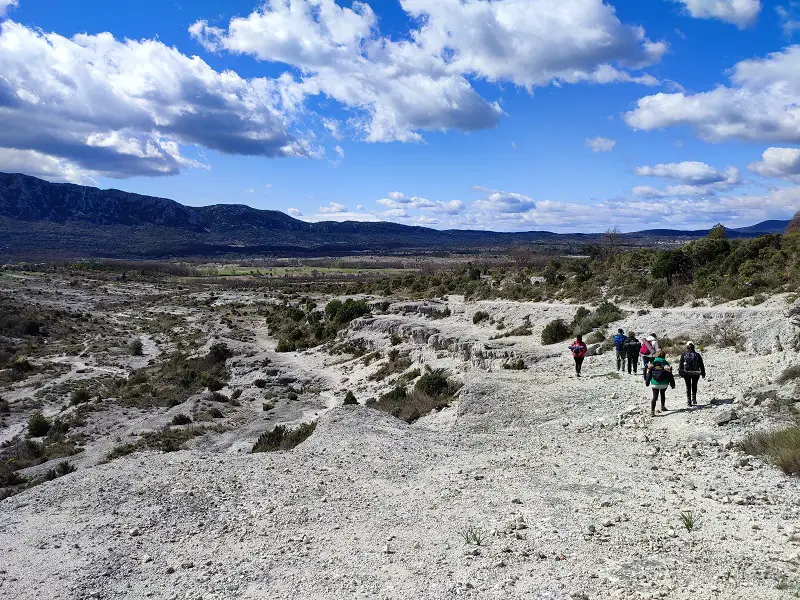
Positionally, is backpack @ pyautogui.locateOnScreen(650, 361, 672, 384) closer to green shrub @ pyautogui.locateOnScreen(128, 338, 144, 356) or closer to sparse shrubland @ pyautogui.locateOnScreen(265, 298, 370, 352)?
sparse shrubland @ pyautogui.locateOnScreen(265, 298, 370, 352)

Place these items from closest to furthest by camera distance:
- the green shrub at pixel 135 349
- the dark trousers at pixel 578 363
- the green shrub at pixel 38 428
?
1. the dark trousers at pixel 578 363
2. the green shrub at pixel 38 428
3. the green shrub at pixel 135 349

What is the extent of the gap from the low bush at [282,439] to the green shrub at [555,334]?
44.9 feet

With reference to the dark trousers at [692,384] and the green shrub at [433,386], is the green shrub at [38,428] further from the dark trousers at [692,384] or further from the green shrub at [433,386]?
the dark trousers at [692,384]

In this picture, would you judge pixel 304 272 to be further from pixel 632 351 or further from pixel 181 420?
pixel 632 351

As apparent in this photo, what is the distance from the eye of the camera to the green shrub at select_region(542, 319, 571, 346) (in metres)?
27.9

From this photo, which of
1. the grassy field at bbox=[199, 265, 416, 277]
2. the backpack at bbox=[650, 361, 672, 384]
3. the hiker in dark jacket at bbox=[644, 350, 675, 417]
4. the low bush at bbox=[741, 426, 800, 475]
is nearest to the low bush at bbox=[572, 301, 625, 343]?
the hiker in dark jacket at bbox=[644, 350, 675, 417]

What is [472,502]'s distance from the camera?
10062 mm

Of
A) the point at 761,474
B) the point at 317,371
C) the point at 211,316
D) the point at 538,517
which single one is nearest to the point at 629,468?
the point at 761,474

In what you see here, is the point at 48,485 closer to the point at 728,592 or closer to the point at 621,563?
the point at 621,563

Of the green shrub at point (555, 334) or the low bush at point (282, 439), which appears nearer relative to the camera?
the low bush at point (282, 439)

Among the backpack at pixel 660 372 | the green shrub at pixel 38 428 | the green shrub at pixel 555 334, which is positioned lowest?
the green shrub at pixel 38 428

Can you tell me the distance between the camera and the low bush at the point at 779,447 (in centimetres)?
918

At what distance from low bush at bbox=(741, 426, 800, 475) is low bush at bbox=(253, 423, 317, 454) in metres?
11.7

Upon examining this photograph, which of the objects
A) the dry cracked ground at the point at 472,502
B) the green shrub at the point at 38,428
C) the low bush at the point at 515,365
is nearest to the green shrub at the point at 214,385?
the green shrub at the point at 38,428
